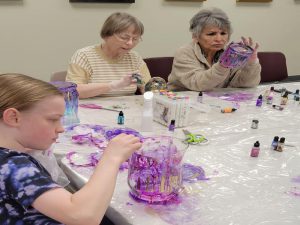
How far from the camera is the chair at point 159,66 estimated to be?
259cm

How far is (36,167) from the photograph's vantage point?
0.85 metres

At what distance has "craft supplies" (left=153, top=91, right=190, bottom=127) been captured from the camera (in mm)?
1549

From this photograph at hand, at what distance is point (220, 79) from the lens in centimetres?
213

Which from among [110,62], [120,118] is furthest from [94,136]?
[110,62]

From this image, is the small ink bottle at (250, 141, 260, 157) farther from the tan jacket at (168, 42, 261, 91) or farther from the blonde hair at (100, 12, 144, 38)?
the blonde hair at (100, 12, 144, 38)

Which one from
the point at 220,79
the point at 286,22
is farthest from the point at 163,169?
the point at 286,22

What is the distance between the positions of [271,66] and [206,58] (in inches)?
37.6

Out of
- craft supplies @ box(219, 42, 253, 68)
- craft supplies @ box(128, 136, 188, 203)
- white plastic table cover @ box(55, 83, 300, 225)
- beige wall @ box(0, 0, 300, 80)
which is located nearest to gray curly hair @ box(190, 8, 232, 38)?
craft supplies @ box(219, 42, 253, 68)

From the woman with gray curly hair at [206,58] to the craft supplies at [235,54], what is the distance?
6.3 inches

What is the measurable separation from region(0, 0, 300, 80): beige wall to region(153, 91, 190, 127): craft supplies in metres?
1.84

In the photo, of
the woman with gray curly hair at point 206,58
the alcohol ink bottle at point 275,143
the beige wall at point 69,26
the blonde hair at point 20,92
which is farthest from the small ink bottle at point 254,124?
the beige wall at point 69,26

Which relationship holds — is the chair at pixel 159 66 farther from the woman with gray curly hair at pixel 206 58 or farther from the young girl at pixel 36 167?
the young girl at pixel 36 167

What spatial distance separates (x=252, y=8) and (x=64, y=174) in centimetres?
363

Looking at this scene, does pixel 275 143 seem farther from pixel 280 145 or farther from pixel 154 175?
pixel 154 175
